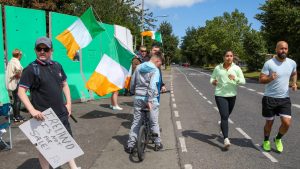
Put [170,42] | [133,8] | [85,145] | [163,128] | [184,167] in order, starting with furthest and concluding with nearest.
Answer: [170,42] → [133,8] → [163,128] → [85,145] → [184,167]

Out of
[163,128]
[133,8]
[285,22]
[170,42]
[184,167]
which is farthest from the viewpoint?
[170,42]

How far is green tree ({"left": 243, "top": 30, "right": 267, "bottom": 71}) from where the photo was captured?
5094cm

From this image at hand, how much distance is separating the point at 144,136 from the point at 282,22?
96.0 feet

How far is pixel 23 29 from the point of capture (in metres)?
10.2

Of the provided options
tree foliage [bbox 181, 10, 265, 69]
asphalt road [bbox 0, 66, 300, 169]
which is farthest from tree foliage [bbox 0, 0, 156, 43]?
tree foliage [bbox 181, 10, 265, 69]

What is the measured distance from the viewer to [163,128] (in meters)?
8.52

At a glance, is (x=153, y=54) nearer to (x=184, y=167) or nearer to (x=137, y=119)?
(x=137, y=119)

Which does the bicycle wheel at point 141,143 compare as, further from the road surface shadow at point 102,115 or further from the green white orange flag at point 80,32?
the green white orange flag at point 80,32

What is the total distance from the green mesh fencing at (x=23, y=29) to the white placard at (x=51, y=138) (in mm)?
6124

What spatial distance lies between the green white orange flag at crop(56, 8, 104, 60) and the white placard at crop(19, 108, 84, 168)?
598 cm

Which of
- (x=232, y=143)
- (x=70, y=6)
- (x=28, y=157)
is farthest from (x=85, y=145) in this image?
(x=70, y=6)

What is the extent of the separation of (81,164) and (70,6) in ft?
96.0

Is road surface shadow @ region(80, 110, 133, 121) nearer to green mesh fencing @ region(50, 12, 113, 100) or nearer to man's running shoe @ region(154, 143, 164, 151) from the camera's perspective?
green mesh fencing @ region(50, 12, 113, 100)

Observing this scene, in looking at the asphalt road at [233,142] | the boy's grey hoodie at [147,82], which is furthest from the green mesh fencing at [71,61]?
the boy's grey hoodie at [147,82]
